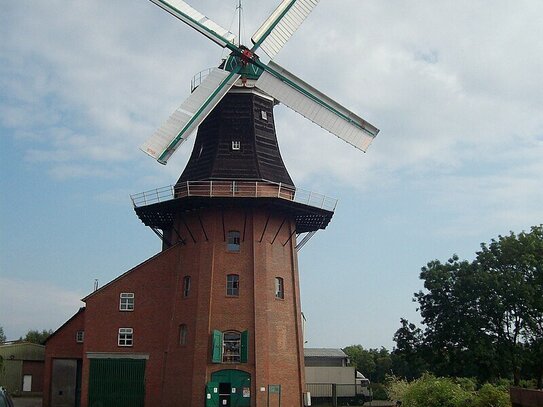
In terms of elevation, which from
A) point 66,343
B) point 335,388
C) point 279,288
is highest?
point 279,288

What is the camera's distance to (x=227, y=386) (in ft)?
110

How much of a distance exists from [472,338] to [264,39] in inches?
768

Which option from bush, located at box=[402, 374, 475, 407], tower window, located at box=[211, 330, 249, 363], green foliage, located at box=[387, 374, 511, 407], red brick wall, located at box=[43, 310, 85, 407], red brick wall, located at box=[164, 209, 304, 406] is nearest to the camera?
green foliage, located at box=[387, 374, 511, 407]

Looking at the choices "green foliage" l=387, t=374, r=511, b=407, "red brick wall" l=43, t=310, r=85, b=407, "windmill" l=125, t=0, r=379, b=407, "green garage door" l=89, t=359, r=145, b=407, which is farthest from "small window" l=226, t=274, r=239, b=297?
"green foliage" l=387, t=374, r=511, b=407

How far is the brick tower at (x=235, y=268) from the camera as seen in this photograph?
33656 millimetres

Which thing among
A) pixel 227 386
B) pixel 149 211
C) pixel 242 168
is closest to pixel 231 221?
pixel 242 168

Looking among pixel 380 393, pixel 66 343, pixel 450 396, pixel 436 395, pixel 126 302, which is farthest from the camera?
pixel 380 393

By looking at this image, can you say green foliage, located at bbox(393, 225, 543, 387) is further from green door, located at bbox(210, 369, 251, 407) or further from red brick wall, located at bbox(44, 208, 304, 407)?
green door, located at bbox(210, 369, 251, 407)

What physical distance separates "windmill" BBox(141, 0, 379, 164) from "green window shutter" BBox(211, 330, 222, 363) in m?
10.4

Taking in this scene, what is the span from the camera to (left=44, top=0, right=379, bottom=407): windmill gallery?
1337 inches

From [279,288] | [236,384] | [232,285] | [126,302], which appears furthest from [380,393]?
[126,302]

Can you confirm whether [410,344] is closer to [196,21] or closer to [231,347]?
[231,347]

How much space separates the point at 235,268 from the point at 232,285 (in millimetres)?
888

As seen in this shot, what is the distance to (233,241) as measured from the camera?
35688 mm
